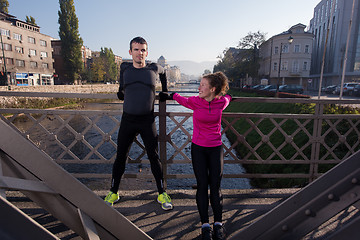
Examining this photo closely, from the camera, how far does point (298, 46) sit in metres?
48.1

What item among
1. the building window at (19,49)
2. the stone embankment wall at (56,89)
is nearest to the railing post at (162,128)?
the stone embankment wall at (56,89)

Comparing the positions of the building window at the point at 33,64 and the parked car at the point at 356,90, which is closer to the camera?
the parked car at the point at 356,90

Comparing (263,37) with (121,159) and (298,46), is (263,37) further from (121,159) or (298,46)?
(121,159)

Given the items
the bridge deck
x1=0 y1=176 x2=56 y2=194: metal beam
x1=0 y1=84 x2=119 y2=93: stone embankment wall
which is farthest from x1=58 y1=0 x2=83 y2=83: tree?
x1=0 y1=176 x2=56 y2=194: metal beam

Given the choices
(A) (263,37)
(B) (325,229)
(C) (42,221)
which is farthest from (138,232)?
(A) (263,37)

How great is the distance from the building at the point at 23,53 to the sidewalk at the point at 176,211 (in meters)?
43.0

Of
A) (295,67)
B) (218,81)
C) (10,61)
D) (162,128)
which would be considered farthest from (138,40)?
(295,67)

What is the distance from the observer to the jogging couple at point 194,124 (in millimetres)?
2426

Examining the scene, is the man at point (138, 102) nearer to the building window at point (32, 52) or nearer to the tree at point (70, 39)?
the tree at point (70, 39)

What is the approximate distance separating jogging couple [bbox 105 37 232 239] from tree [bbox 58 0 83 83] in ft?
167

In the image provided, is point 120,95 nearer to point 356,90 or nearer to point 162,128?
point 162,128

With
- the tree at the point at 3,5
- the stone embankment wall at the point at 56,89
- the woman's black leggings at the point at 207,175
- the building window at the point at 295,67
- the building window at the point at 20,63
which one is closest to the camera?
the woman's black leggings at the point at 207,175

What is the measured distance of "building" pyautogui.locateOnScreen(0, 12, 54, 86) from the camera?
3909cm

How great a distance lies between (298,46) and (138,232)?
186ft
